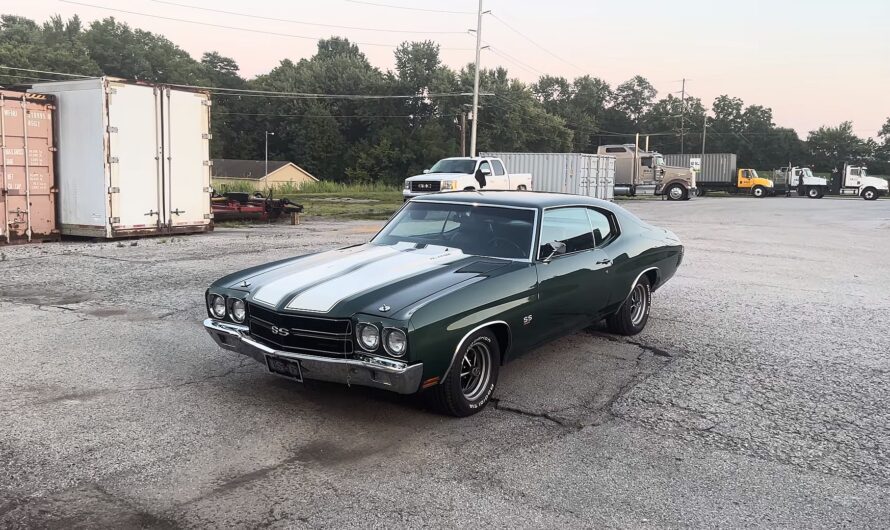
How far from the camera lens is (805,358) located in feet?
20.0

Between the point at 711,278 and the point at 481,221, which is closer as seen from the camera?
the point at 481,221

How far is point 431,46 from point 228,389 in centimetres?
7634

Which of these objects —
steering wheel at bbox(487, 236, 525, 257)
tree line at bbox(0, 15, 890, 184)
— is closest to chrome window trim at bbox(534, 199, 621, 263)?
steering wheel at bbox(487, 236, 525, 257)

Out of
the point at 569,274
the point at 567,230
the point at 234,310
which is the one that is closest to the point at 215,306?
the point at 234,310

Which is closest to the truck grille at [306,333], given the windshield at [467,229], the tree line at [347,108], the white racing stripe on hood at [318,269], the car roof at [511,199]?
the white racing stripe on hood at [318,269]

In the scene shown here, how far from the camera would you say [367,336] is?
4.04m

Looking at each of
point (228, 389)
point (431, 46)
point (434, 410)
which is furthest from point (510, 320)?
point (431, 46)

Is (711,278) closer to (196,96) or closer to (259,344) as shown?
(259,344)

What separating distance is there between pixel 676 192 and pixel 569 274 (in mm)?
38145

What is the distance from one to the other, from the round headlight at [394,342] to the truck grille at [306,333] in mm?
240

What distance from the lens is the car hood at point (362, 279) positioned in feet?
13.7

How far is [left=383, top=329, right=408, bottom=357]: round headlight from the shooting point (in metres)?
3.95

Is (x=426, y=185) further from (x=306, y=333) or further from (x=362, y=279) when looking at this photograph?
(x=306, y=333)

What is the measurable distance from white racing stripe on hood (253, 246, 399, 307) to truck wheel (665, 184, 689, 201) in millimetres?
38294
